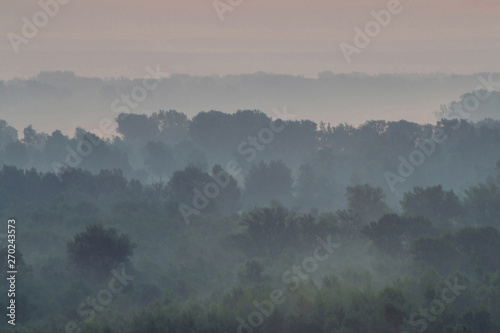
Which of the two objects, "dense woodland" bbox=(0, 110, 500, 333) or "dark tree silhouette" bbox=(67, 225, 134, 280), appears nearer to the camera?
"dense woodland" bbox=(0, 110, 500, 333)

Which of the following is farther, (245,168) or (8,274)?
(245,168)

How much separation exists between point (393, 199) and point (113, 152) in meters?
70.0

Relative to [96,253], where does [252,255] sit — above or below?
above

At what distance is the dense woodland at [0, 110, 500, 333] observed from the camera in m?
57.2

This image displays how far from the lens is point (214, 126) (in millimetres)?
193625

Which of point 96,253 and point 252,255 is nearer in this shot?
point 96,253

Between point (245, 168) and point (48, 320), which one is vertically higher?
point (245, 168)

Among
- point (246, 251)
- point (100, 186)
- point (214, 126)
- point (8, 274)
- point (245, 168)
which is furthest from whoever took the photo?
point (214, 126)

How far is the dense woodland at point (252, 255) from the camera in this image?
57.2m

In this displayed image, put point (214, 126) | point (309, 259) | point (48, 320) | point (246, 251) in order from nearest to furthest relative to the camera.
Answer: point (48, 320) < point (309, 259) < point (246, 251) < point (214, 126)

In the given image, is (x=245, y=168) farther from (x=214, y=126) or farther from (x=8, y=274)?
(x=8, y=274)

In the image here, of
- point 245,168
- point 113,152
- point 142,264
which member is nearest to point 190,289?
point 142,264

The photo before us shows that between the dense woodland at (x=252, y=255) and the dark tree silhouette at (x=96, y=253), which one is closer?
the dense woodland at (x=252, y=255)

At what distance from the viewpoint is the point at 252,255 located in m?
86.1
